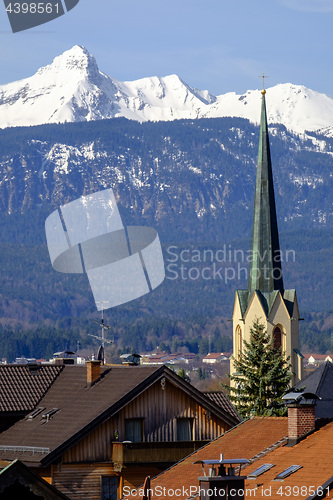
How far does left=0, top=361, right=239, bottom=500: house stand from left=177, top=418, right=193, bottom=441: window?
32 mm

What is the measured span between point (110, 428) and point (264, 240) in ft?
174

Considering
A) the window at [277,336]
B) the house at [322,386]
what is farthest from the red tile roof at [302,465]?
the window at [277,336]

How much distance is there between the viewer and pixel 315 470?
31.7 metres

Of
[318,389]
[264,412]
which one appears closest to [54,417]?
[264,412]

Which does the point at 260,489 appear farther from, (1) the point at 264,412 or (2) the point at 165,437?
(1) the point at 264,412

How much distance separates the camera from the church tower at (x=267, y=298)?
92562 mm

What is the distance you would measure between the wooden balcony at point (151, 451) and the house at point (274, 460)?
478cm

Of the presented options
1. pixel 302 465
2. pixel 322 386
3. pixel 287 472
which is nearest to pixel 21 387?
pixel 302 465

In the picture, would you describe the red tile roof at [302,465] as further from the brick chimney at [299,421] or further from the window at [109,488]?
the window at [109,488]

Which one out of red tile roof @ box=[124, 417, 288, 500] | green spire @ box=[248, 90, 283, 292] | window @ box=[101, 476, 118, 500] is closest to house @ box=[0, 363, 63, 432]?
window @ box=[101, 476, 118, 500]

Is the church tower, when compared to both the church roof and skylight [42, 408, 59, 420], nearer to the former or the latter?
the church roof

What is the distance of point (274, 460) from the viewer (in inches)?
1339

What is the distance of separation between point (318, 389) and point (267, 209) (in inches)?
912

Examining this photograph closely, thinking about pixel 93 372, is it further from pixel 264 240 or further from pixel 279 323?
pixel 264 240
